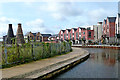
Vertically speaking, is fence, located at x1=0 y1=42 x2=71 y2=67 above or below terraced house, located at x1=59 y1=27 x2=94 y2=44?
below

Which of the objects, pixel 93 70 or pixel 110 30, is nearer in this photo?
pixel 93 70

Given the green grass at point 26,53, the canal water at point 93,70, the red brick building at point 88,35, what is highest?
the red brick building at point 88,35

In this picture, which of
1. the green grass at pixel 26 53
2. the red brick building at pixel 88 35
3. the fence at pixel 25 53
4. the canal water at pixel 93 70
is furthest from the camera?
the red brick building at pixel 88 35

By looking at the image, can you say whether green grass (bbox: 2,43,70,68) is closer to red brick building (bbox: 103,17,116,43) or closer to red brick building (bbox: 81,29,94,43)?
red brick building (bbox: 103,17,116,43)

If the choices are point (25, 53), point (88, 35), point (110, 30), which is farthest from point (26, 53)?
point (88, 35)

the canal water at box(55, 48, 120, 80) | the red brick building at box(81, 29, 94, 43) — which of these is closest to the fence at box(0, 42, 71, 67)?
the canal water at box(55, 48, 120, 80)

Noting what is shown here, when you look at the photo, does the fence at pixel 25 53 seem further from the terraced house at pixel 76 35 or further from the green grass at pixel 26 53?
the terraced house at pixel 76 35

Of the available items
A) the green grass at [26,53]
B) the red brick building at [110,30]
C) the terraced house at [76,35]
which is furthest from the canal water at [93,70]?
the terraced house at [76,35]

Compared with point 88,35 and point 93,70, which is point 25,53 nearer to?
point 93,70

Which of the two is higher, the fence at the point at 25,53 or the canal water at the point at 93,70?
the fence at the point at 25,53

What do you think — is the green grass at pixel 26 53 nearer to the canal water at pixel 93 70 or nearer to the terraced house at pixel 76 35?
the canal water at pixel 93 70

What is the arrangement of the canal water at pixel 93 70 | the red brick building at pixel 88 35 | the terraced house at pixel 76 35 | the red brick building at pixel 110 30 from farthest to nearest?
1. the terraced house at pixel 76 35
2. the red brick building at pixel 88 35
3. the red brick building at pixel 110 30
4. the canal water at pixel 93 70

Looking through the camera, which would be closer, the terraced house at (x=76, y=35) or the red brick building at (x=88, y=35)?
the red brick building at (x=88, y=35)

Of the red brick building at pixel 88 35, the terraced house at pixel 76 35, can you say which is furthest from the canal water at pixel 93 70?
the terraced house at pixel 76 35
